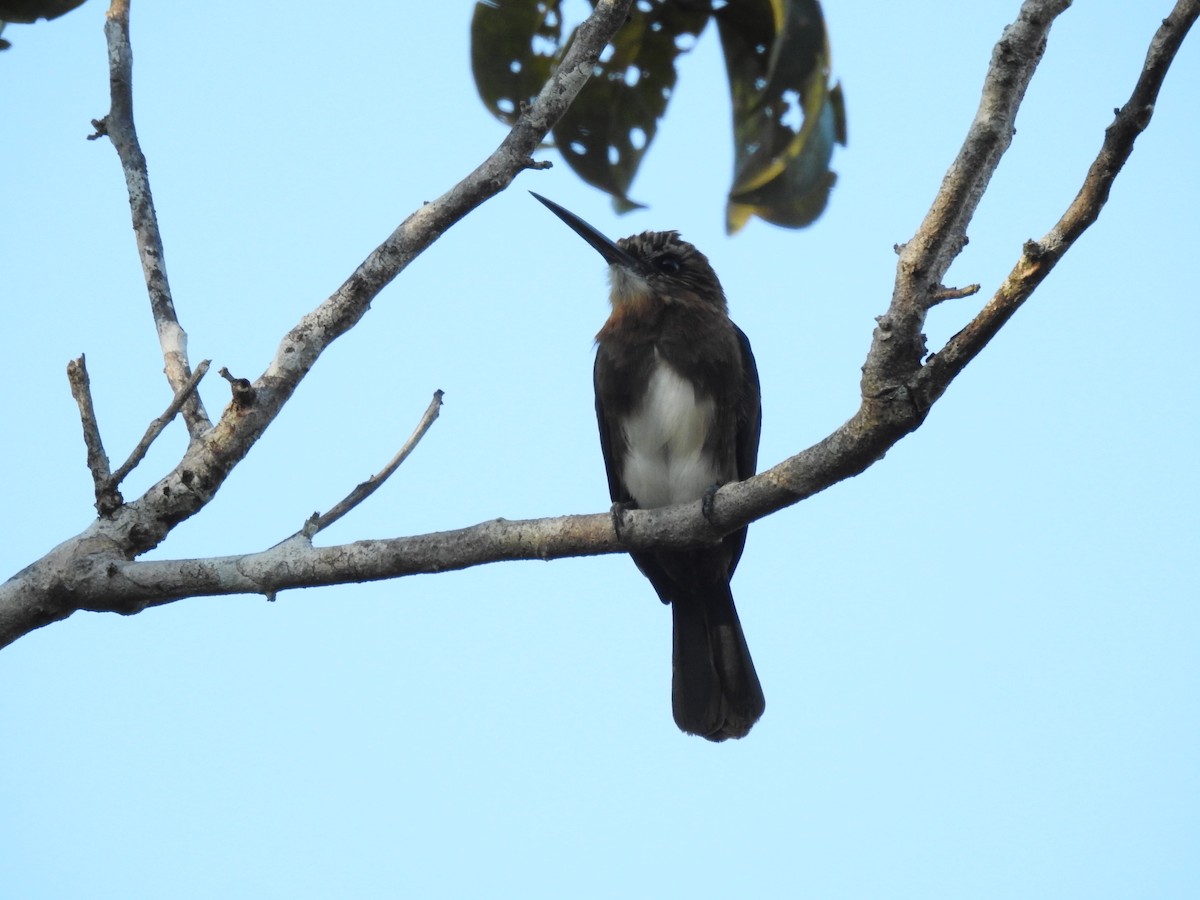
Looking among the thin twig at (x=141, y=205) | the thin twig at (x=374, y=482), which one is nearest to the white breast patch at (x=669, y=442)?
the thin twig at (x=374, y=482)

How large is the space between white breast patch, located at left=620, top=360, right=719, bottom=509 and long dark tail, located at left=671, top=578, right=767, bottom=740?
51cm

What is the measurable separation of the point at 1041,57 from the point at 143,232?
102 inches

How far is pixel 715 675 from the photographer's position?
5.14 m

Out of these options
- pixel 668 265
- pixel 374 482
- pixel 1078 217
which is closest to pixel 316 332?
pixel 374 482

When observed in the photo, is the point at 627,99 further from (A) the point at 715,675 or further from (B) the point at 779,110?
(A) the point at 715,675

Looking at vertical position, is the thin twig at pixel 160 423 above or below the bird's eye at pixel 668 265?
below

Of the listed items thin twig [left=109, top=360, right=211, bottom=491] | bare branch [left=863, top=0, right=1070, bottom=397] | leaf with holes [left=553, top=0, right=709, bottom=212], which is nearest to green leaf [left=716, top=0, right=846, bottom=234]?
leaf with holes [left=553, top=0, right=709, bottom=212]

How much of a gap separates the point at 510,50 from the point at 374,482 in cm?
168

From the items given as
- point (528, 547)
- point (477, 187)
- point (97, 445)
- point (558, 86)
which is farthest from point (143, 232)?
point (528, 547)

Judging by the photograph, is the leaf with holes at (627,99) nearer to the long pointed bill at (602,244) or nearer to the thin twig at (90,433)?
the long pointed bill at (602,244)

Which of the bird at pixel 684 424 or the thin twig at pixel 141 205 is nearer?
the thin twig at pixel 141 205

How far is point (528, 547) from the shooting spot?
322 centimetres

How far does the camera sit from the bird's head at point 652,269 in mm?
5066

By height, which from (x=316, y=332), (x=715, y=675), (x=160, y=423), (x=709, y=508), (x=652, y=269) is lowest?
(x=709, y=508)
